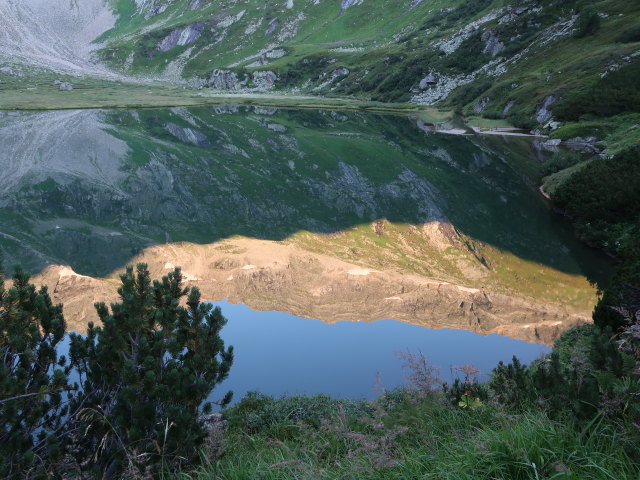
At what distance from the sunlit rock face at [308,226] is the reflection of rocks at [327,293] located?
0.11 metres

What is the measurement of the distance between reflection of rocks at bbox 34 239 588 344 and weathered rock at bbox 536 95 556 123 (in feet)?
178

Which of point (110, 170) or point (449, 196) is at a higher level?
point (110, 170)

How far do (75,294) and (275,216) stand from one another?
639 inches

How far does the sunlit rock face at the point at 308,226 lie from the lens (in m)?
19.8

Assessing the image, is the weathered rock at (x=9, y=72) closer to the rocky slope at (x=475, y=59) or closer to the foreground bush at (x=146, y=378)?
the rocky slope at (x=475, y=59)

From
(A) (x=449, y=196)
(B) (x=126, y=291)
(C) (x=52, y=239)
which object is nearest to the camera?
(B) (x=126, y=291)

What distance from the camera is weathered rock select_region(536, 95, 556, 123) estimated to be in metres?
65.6

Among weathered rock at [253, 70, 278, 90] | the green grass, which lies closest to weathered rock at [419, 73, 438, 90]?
weathered rock at [253, 70, 278, 90]

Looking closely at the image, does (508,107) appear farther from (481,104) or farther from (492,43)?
(492,43)

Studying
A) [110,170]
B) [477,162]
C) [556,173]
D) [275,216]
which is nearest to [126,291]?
[275,216]

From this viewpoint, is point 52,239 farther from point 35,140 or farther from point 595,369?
point 35,140

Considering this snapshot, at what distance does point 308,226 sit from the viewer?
31.2m

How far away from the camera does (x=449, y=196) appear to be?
3672 cm

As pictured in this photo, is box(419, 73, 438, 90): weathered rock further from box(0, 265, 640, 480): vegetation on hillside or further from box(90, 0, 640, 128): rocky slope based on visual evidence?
box(0, 265, 640, 480): vegetation on hillside
